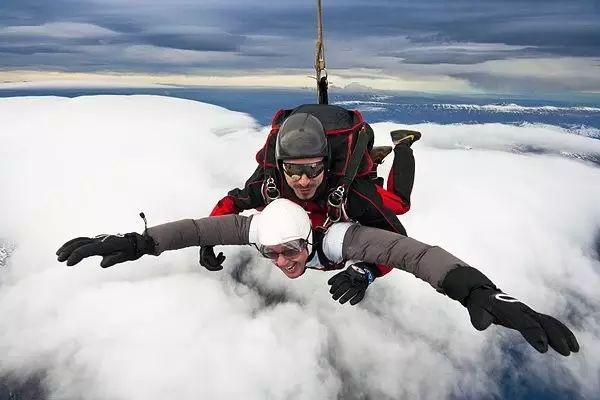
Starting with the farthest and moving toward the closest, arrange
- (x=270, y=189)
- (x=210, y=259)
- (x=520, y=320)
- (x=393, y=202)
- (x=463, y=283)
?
(x=210, y=259) → (x=393, y=202) → (x=270, y=189) → (x=463, y=283) → (x=520, y=320)

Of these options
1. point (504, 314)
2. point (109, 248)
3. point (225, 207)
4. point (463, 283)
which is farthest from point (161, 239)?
point (504, 314)

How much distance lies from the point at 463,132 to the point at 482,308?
92646 millimetres

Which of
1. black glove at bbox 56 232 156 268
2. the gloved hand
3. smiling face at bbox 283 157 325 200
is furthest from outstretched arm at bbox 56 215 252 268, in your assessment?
the gloved hand

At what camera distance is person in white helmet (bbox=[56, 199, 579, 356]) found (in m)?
2.00

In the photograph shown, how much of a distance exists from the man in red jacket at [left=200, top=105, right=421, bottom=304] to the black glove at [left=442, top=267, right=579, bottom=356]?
27.5 inches

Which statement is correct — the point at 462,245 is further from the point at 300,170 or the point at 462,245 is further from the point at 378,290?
the point at 300,170

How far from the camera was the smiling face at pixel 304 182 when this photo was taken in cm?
252

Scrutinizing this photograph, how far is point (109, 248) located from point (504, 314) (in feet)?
6.36

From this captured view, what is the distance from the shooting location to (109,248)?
2.65 metres

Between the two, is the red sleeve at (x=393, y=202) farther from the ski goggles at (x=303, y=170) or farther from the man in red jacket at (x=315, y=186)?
the ski goggles at (x=303, y=170)

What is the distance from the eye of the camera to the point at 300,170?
2531 millimetres

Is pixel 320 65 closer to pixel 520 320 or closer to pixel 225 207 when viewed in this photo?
pixel 225 207

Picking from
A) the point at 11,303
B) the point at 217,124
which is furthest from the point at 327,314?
the point at 11,303

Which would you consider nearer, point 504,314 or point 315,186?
point 504,314
